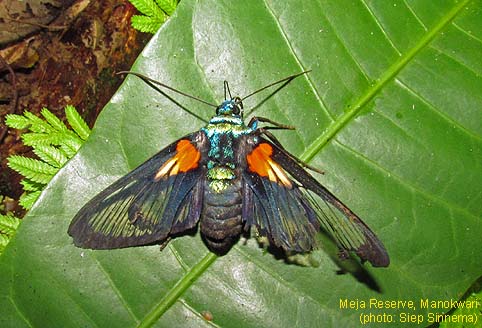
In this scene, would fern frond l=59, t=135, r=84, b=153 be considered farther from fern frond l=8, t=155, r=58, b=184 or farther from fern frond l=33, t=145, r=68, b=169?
fern frond l=8, t=155, r=58, b=184

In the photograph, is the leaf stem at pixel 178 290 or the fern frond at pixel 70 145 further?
the fern frond at pixel 70 145

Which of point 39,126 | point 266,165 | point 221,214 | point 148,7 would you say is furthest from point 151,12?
point 221,214

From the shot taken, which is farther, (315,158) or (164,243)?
(164,243)

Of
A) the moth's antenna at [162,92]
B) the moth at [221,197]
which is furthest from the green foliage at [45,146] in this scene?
the moth's antenna at [162,92]

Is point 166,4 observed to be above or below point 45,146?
above

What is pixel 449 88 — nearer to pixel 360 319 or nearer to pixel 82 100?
pixel 360 319

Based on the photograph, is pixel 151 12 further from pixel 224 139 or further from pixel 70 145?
pixel 224 139

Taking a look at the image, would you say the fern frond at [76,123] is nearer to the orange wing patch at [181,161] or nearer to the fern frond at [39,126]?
the fern frond at [39,126]

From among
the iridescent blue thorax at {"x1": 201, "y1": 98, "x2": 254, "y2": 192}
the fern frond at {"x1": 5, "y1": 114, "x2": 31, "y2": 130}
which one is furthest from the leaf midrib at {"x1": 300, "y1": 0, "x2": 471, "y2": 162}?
the fern frond at {"x1": 5, "y1": 114, "x2": 31, "y2": 130}
